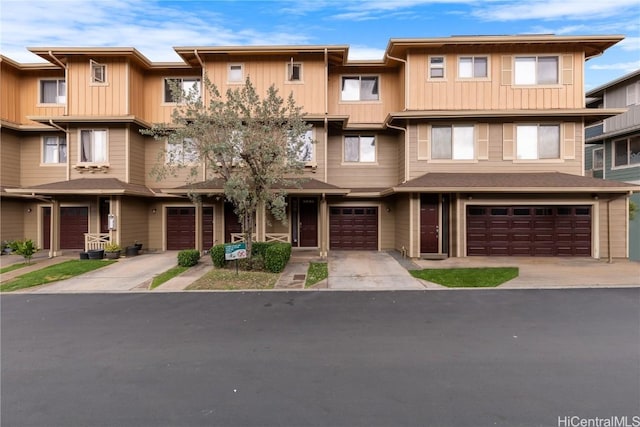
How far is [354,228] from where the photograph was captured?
17.0 metres

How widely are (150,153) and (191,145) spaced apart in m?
7.19

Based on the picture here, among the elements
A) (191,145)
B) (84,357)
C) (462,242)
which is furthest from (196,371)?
(462,242)

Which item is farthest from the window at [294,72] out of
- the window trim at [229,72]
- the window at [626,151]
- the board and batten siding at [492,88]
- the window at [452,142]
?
the window at [626,151]

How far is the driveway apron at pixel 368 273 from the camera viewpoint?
9852mm

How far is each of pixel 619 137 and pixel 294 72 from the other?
683 inches

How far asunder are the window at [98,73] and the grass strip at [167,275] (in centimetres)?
1017

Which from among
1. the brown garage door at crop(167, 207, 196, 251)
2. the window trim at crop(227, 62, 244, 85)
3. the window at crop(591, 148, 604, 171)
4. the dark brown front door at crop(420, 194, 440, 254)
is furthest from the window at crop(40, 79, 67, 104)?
the window at crop(591, 148, 604, 171)

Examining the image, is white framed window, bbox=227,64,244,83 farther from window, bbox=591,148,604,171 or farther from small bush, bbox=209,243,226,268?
window, bbox=591,148,604,171

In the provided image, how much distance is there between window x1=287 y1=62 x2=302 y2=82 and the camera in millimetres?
16094

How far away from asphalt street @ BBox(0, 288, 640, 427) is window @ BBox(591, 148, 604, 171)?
52.9 ft

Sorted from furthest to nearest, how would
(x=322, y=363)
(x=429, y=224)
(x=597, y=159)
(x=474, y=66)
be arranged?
1. (x=597, y=159)
2. (x=474, y=66)
3. (x=429, y=224)
4. (x=322, y=363)

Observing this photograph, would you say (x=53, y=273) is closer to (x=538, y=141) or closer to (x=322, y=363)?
(x=322, y=363)

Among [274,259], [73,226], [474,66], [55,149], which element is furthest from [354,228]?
[55,149]

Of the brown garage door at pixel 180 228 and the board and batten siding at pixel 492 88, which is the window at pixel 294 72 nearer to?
the board and batten siding at pixel 492 88
